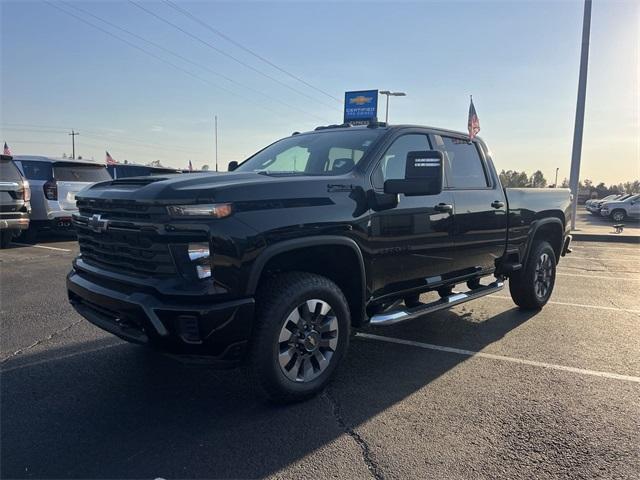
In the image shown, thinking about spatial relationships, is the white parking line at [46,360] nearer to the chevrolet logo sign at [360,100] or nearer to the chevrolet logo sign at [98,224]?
the chevrolet logo sign at [98,224]

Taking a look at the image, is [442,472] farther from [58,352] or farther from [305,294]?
[58,352]

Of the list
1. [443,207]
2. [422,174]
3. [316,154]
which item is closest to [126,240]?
[316,154]

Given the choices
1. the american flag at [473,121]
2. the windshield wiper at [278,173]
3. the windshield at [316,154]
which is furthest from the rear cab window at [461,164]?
the american flag at [473,121]

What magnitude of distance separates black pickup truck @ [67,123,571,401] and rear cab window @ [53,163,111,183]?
753cm

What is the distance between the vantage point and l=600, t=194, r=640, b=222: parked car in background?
79.8 ft

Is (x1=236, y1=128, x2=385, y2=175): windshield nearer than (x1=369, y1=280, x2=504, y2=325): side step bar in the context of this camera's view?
No

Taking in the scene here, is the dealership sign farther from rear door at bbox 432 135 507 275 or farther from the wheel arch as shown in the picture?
the wheel arch

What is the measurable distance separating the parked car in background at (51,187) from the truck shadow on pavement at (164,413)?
22.5ft

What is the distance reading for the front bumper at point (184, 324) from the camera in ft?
9.04

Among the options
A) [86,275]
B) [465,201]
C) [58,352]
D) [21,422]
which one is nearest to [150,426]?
[21,422]

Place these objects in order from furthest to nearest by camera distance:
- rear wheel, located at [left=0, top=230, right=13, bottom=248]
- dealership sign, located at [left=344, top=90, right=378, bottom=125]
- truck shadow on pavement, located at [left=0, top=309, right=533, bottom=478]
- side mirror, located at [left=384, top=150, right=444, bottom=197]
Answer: dealership sign, located at [left=344, top=90, right=378, bottom=125]
rear wheel, located at [left=0, top=230, right=13, bottom=248]
side mirror, located at [left=384, top=150, right=444, bottom=197]
truck shadow on pavement, located at [left=0, top=309, right=533, bottom=478]

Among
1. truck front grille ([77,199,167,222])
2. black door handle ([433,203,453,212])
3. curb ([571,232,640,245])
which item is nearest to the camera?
truck front grille ([77,199,167,222])

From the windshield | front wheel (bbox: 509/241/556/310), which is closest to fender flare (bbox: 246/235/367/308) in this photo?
the windshield

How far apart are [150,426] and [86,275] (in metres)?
1.22
